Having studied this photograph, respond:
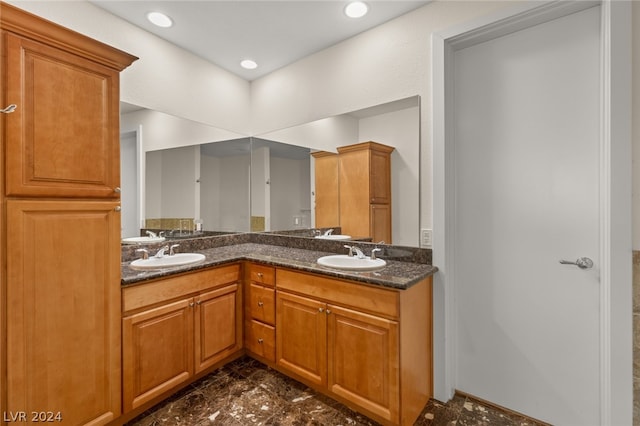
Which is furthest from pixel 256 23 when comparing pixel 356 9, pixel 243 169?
pixel 243 169

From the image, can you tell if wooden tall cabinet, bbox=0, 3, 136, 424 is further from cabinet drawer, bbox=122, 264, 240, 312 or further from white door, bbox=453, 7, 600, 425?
white door, bbox=453, 7, 600, 425

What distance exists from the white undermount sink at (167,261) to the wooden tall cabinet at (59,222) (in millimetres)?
328

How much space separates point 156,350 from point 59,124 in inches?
52.1

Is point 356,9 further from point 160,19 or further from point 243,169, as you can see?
point 243,169

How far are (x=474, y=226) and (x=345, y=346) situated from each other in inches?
44.3

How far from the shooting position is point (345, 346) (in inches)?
68.9

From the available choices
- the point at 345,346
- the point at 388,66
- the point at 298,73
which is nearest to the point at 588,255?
the point at 345,346

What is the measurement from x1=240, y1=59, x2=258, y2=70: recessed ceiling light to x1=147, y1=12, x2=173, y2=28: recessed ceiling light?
70 cm

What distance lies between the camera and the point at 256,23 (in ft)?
7.27

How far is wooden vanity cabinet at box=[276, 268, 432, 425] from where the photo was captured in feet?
5.14

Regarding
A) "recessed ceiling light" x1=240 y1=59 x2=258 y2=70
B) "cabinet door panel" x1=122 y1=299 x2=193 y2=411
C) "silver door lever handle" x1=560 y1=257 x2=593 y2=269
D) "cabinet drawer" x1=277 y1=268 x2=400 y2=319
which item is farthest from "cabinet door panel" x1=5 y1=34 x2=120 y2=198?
"silver door lever handle" x1=560 y1=257 x2=593 y2=269

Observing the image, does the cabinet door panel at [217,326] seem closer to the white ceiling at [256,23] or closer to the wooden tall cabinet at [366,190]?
the wooden tall cabinet at [366,190]

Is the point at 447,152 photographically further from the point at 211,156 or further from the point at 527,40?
the point at 211,156

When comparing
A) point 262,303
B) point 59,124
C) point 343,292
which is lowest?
point 262,303
